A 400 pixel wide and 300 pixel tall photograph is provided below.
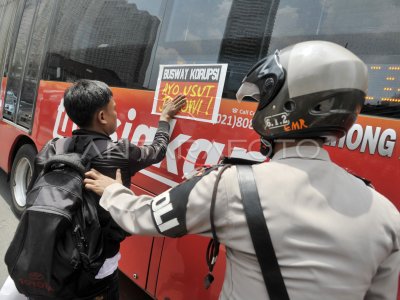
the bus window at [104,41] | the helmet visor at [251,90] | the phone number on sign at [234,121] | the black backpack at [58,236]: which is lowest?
the black backpack at [58,236]

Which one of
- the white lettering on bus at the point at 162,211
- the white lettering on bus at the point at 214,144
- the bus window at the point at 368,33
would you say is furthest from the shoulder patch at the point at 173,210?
the bus window at the point at 368,33

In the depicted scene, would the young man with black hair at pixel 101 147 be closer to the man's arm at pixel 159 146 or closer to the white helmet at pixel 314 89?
the man's arm at pixel 159 146

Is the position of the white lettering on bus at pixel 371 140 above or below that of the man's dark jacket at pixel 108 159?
above

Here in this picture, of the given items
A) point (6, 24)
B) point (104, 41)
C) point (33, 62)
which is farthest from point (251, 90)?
point (6, 24)

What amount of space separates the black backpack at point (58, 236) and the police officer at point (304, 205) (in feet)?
1.29

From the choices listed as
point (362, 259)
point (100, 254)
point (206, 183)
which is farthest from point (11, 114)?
point (362, 259)

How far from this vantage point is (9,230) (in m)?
4.04

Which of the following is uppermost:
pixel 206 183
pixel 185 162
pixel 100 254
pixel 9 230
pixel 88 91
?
pixel 88 91

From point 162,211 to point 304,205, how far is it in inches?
17.2

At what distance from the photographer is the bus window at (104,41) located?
8.95ft

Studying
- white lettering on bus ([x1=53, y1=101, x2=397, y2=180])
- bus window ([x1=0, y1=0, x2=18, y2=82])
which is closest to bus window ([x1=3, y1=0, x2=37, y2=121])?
bus window ([x1=0, y1=0, x2=18, y2=82])

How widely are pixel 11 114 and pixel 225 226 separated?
466 centimetres

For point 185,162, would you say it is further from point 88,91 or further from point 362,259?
point 362,259

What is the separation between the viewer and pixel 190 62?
7.50 feet
